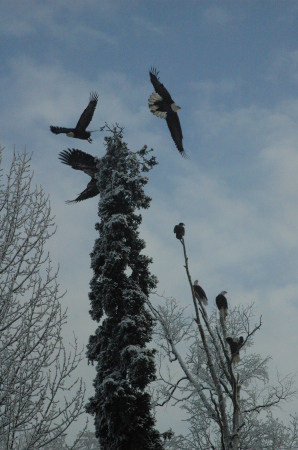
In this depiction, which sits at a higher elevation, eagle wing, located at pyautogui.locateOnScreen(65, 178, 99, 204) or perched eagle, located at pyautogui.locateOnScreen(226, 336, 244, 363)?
eagle wing, located at pyautogui.locateOnScreen(65, 178, 99, 204)

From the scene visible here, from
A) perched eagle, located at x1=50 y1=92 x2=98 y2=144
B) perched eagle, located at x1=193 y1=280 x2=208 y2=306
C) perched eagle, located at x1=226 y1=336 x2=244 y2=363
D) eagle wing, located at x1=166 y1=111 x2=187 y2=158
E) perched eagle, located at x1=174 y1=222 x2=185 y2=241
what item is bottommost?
perched eagle, located at x1=226 y1=336 x2=244 y2=363

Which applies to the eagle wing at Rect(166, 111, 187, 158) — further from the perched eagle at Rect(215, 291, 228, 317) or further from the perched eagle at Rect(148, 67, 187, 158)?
the perched eagle at Rect(215, 291, 228, 317)

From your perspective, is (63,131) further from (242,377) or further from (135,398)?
(242,377)

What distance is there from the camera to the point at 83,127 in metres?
14.9

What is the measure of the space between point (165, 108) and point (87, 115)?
2.98m

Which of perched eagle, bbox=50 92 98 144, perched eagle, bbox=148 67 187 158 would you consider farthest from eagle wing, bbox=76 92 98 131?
perched eagle, bbox=148 67 187 158

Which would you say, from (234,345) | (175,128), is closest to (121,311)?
(234,345)

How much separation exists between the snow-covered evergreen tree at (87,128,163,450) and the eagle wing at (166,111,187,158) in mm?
1192

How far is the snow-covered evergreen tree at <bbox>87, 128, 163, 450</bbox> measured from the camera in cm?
1049

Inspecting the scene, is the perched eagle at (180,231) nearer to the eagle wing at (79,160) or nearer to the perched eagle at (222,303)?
the perched eagle at (222,303)

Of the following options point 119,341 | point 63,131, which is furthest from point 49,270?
point 63,131

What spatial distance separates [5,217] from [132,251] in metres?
5.01

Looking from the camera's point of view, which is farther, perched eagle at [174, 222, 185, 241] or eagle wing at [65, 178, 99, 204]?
eagle wing at [65, 178, 99, 204]

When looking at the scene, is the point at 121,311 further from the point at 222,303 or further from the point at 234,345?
the point at 234,345
